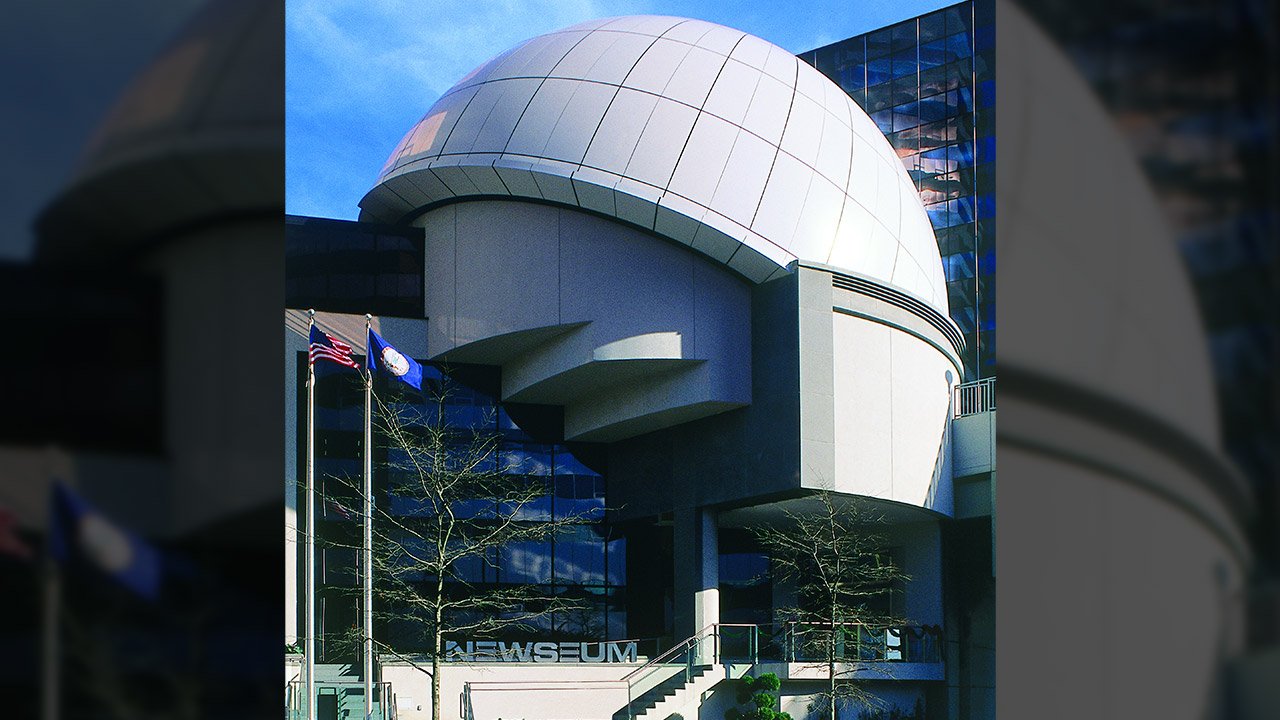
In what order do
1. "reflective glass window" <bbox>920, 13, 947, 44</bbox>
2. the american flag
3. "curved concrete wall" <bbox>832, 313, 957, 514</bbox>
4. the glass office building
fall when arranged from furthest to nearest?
"reflective glass window" <bbox>920, 13, 947, 44</bbox>
the glass office building
"curved concrete wall" <bbox>832, 313, 957, 514</bbox>
the american flag

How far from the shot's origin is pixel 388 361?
2469 centimetres

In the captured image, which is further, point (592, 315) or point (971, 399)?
point (971, 399)

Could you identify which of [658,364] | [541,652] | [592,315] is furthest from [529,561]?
[592,315]

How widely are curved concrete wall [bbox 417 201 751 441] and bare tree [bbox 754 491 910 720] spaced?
3569 mm

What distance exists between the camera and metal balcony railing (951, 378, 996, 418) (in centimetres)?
3052

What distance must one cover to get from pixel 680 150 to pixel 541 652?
40.6ft

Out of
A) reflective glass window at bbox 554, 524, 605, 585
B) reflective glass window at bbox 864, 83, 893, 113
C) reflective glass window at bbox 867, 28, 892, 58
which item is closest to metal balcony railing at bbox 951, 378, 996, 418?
reflective glass window at bbox 554, 524, 605, 585

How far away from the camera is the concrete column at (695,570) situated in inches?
1098
